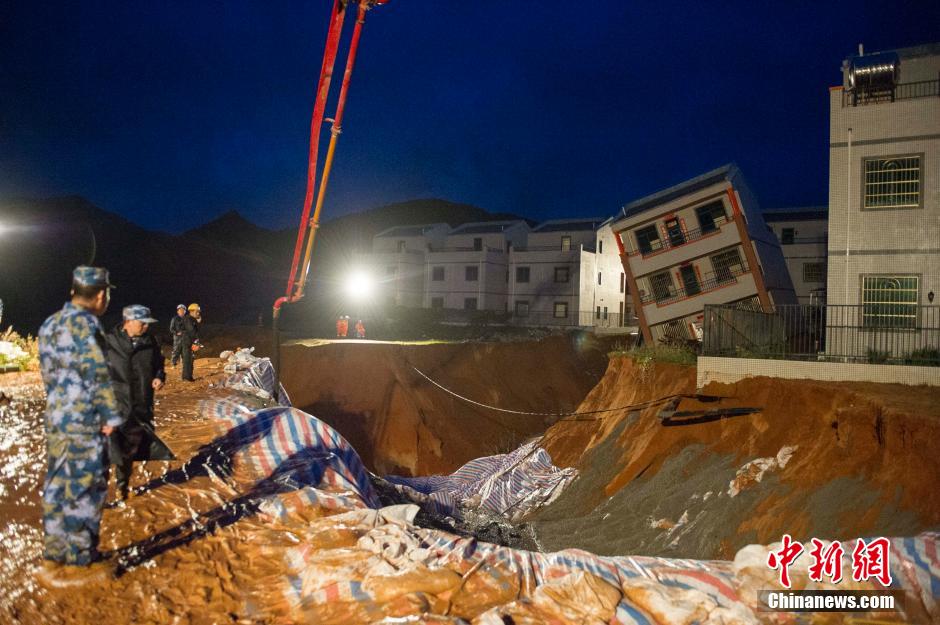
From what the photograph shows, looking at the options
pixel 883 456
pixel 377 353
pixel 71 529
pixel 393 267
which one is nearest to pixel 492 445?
pixel 377 353

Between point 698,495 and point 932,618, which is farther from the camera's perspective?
point 698,495

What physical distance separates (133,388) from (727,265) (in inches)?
886

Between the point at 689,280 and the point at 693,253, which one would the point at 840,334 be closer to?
the point at 693,253

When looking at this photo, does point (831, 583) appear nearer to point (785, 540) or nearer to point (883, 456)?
point (785, 540)

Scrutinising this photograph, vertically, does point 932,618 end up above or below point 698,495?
above

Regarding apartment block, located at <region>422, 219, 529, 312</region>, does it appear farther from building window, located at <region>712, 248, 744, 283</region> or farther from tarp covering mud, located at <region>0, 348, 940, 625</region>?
tarp covering mud, located at <region>0, 348, 940, 625</region>

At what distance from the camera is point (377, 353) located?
83.4 ft

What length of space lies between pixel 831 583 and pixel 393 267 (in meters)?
45.6

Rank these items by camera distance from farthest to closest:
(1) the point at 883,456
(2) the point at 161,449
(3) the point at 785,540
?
(1) the point at 883,456, (2) the point at 161,449, (3) the point at 785,540

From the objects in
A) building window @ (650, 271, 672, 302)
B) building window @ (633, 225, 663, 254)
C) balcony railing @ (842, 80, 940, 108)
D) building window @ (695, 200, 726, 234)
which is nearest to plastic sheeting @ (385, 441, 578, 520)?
building window @ (650, 271, 672, 302)

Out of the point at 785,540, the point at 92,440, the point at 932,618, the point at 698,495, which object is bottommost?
the point at 698,495

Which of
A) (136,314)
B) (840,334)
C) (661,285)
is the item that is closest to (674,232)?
(661,285)

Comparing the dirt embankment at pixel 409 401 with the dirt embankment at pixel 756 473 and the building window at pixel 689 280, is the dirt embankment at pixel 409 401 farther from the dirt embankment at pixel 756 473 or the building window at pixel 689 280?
the dirt embankment at pixel 756 473

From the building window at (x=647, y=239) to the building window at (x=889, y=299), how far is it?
9808 millimetres
